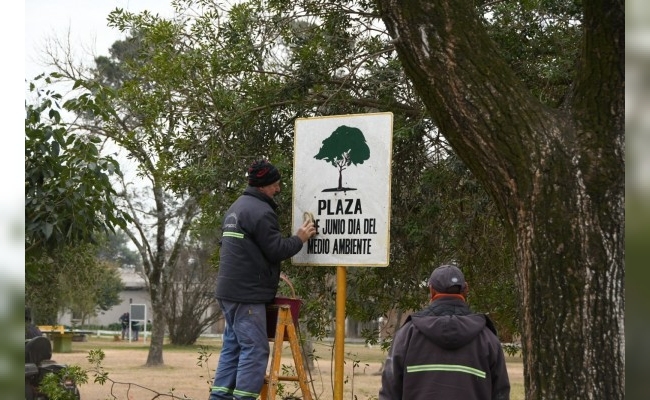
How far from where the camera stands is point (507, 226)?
6.24m

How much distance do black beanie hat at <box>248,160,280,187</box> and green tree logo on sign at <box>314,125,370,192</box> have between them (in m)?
0.45

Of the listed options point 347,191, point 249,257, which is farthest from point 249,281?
point 347,191

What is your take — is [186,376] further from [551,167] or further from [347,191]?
[551,167]

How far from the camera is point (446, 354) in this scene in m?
5.06

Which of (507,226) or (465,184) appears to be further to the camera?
(465,184)

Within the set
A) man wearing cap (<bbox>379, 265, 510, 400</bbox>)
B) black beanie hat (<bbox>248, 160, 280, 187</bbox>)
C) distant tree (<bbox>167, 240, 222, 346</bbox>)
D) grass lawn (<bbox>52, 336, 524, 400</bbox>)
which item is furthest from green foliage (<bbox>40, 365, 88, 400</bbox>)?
distant tree (<bbox>167, 240, 222, 346</bbox>)

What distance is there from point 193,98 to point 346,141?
5.32 m

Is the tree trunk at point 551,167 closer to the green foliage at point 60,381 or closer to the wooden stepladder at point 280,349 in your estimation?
the wooden stepladder at point 280,349

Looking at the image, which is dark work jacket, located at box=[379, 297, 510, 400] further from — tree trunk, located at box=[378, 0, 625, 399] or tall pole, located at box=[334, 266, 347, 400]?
tall pole, located at box=[334, 266, 347, 400]

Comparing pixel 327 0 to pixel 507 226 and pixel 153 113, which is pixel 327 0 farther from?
pixel 507 226
